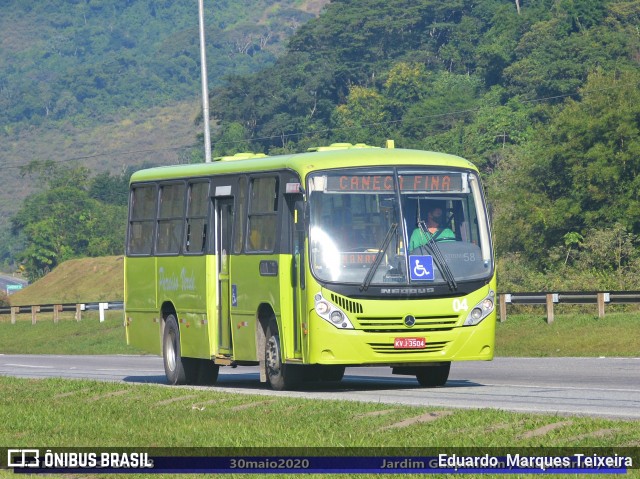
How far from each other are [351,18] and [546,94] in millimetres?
47602

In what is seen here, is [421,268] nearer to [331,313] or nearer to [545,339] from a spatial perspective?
[331,313]

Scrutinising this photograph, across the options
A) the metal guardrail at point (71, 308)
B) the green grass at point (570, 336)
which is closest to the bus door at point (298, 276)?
the green grass at point (570, 336)

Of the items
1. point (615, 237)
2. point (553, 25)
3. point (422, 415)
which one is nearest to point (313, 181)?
point (422, 415)

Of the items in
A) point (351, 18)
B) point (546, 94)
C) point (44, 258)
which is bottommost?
point (44, 258)

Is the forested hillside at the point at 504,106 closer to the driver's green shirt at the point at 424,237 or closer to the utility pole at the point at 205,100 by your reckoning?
the utility pole at the point at 205,100

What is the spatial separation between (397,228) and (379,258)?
1.61 ft

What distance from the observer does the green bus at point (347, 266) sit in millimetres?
19734

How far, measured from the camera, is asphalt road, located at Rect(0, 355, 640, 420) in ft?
57.3

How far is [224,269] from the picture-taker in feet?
74.0

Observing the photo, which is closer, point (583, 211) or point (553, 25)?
point (583, 211)

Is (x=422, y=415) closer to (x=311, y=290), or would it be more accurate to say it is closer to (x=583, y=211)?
(x=311, y=290)

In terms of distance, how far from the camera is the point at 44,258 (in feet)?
526

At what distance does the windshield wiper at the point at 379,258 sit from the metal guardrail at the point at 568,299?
18379mm

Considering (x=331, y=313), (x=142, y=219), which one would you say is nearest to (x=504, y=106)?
(x=142, y=219)
